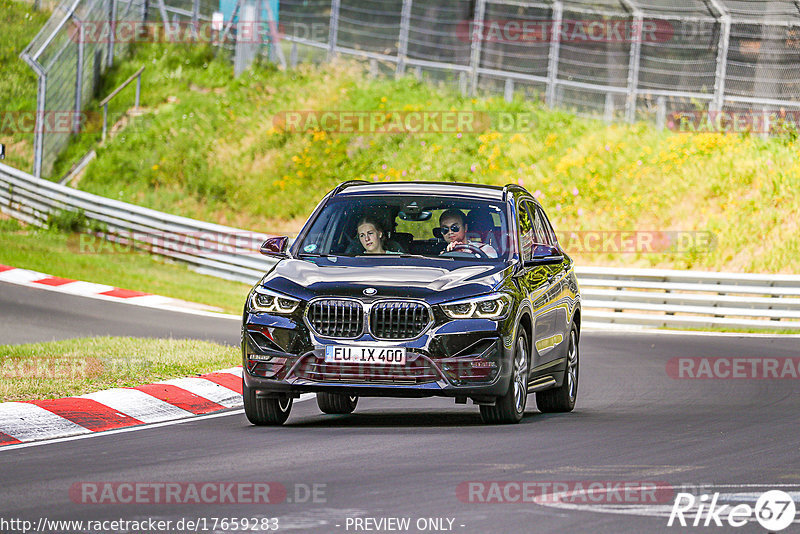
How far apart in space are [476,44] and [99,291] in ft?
41.1

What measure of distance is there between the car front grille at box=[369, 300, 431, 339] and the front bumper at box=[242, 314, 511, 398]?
2.5 inches

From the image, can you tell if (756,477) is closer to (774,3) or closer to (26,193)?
(774,3)

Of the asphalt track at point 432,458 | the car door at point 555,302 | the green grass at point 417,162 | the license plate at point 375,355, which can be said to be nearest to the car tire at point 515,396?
the asphalt track at point 432,458

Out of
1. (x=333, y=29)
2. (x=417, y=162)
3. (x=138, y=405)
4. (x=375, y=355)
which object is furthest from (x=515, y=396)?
(x=333, y=29)

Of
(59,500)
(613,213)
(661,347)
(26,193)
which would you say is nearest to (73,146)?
(26,193)

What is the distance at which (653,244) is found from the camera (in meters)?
31.2

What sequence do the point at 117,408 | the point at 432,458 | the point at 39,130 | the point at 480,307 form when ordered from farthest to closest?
the point at 39,130 → the point at 117,408 → the point at 480,307 → the point at 432,458

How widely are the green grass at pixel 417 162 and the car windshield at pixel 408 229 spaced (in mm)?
17928

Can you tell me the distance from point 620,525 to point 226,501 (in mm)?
2032

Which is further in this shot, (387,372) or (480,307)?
(480,307)

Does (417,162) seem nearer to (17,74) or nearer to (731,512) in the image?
(17,74)

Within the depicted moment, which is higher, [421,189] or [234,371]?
[421,189]

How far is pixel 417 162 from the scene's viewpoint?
36.5 meters

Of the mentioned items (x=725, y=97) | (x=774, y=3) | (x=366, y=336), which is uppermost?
(x=774, y=3)
